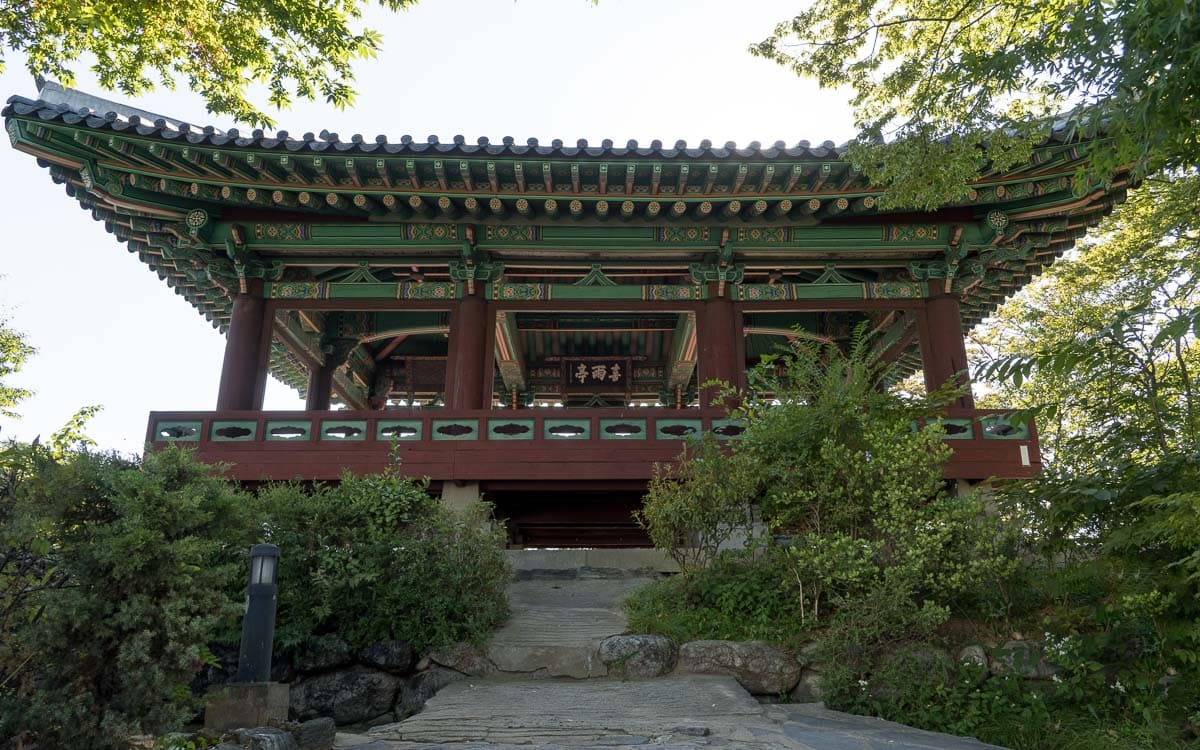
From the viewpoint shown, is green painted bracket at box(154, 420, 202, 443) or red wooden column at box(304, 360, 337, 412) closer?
green painted bracket at box(154, 420, 202, 443)

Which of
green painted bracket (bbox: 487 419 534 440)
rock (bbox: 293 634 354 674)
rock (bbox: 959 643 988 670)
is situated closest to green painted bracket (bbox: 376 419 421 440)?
green painted bracket (bbox: 487 419 534 440)

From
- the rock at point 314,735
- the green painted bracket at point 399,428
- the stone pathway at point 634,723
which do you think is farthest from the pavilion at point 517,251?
the rock at point 314,735

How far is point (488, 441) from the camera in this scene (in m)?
11.3

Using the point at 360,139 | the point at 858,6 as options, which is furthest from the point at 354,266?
the point at 858,6

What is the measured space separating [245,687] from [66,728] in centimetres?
122

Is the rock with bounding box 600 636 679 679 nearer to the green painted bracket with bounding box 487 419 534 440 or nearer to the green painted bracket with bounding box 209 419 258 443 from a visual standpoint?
the green painted bracket with bounding box 487 419 534 440

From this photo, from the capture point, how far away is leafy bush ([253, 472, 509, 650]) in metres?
7.51

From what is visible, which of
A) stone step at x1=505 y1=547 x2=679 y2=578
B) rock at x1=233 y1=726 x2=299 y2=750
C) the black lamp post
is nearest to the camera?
rock at x1=233 y1=726 x2=299 y2=750

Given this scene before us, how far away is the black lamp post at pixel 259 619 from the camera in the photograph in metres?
5.80

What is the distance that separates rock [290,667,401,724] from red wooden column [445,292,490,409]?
4.85 meters

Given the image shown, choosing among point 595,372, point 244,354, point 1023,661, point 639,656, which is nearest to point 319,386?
point 244,354

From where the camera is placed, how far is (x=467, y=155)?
10.9 m

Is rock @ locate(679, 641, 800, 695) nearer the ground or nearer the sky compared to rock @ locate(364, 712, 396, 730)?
nearer the sky

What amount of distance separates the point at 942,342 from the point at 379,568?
880 cm
